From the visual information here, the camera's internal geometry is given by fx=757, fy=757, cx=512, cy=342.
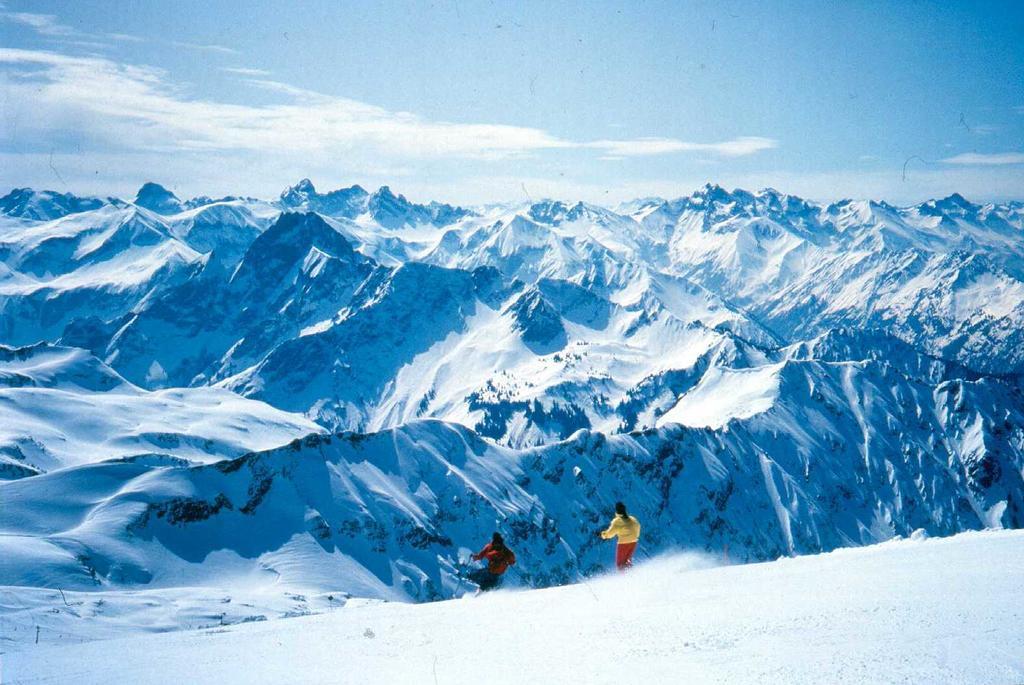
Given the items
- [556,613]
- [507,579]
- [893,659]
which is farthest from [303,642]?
[507,579]

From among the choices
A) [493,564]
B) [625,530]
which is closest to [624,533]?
[625,530]

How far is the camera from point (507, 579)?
158125 millimetres

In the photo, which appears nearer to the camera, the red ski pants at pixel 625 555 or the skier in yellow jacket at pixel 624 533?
the skier in yellow jacket at pixel 624 533

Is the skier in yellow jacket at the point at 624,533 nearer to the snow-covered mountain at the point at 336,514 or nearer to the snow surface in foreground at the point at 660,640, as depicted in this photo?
the snow surface in foreground at the point at 660,640

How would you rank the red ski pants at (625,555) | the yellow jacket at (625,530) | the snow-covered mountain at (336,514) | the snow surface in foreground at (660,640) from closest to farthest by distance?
1. the snow surface in foreground at (660,640)
2. the yellow jacket at (625,530)
3. the red ski pants at (625,555)
4. the snow-covered mountain at (336,514)

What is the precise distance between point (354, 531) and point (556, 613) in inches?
5193

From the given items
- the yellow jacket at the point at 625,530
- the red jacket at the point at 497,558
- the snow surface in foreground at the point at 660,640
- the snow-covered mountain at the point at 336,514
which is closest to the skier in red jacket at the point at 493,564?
the red jacket at the point at 497,558

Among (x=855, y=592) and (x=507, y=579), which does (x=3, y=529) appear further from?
(x=855, y=592)

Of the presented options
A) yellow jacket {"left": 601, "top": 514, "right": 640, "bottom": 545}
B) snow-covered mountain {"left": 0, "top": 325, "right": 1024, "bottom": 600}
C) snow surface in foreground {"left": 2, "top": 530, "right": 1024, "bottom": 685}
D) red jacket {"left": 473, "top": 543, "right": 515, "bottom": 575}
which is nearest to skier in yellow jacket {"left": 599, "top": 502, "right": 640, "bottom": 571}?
yellow jacket {"left": 601, "top": 514, "right": 640, "bottom": 545}

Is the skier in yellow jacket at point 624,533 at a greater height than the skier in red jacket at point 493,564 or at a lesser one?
greater

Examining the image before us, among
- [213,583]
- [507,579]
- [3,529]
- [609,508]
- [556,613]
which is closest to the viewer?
[556,613]

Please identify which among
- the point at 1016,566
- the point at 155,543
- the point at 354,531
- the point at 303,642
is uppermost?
the point at 1016,566

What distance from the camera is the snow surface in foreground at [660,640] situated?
11.1 m

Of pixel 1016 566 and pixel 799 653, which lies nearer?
pixel 799 653
